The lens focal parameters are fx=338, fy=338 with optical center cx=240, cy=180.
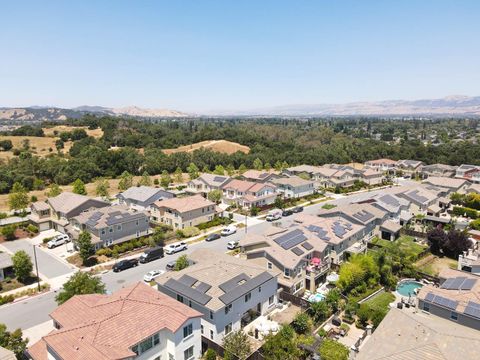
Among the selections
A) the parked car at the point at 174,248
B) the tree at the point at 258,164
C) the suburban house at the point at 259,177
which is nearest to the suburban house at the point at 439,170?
the tree at the point at 258,164

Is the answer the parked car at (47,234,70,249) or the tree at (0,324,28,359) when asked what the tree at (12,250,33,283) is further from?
the tree at (0,324,28,359)

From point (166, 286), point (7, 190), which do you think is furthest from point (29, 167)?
point (166, 286)

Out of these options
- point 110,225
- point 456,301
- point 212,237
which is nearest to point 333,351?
point 456,301

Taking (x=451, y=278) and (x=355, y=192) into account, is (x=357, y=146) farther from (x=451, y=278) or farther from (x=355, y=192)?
(x=451, y=278)

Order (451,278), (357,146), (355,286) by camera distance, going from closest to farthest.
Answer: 1. (451,278)
2. (355,286)
3. (357,146)

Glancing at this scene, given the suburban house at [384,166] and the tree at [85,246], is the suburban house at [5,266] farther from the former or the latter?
the suburban house at [384,166]

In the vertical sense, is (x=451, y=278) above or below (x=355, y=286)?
above
